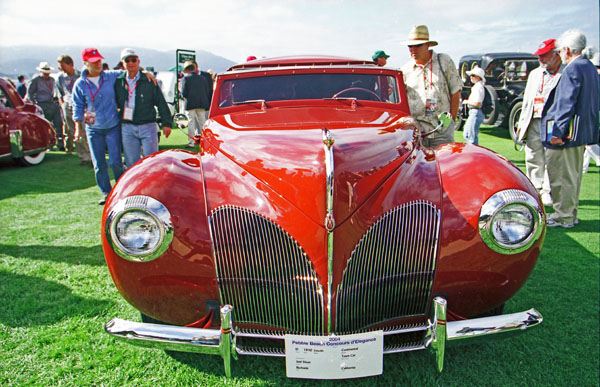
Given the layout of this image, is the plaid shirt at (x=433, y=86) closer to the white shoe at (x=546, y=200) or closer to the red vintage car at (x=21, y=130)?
the white shoe at (x=546, y=200)

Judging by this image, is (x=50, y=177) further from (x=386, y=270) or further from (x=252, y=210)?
(x=386, y=270)

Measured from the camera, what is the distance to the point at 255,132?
2.36 meters

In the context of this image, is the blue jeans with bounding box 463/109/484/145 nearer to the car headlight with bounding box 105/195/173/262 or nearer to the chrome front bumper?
the chrome front bumper

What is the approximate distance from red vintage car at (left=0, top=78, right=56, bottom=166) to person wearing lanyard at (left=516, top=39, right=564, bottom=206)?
334 inches

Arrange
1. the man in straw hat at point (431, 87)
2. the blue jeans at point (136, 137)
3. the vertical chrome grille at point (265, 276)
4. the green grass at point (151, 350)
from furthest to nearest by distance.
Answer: the blue jeans at point (136, 137), the man in straw hat at point (431, 87), the green grass at point (151, 350), the vertical chrome grille at point (265, 276)

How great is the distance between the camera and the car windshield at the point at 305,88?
3.15 m

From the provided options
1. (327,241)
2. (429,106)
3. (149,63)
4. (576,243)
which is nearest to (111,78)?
(429,106)

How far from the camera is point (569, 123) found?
13.2 feet

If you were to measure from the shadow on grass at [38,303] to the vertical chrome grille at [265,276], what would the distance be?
56.4 inches

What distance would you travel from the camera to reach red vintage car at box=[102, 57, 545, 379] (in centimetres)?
180

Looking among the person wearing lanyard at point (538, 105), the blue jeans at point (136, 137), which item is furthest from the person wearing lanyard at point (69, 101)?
the person wearing lanyard at point (538, 105)

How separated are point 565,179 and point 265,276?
3960 millimetres

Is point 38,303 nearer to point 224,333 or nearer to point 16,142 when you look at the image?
point 224,333

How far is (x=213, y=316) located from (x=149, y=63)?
20053 cm
